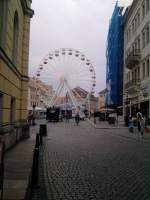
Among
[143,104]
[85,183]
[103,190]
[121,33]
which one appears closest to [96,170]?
[85,183]

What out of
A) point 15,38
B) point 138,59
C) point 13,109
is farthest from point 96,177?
point 138,59

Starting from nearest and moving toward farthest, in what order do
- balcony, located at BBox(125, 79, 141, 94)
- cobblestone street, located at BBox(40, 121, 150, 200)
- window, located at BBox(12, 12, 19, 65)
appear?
cobblestone street, located at BBox(40, 121, 150, 200) → window, located at BBox(12, 12, 19, 65) → balcony, located at BBox(125, 79, 141, 94)

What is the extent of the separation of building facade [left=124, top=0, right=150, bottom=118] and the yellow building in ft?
68.8

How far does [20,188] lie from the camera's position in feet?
25.7

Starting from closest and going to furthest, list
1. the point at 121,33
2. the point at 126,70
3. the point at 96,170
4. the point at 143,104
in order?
the point at 96,170 → the point at 143,104 → the point at 126,70 → the point at 121,33

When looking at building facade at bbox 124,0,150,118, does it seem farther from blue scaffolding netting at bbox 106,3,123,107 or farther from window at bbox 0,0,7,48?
window at bbox 0,0,7,48

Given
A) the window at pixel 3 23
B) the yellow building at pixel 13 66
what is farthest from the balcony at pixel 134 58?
the window at pixel 3 23

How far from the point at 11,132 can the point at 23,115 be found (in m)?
5.14

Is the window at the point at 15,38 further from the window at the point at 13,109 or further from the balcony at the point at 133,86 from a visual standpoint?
the balcony at the point at 133,86

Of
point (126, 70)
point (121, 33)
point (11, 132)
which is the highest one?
point (121, 33)

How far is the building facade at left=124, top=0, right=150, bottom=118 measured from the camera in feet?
137

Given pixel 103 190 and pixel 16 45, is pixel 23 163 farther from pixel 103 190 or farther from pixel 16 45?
pixel 16 45

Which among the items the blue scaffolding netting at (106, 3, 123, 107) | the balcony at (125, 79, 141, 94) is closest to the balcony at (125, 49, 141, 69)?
the balcony at (125, 79, 141, 94)

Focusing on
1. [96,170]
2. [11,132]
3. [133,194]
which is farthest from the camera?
[11,132]
